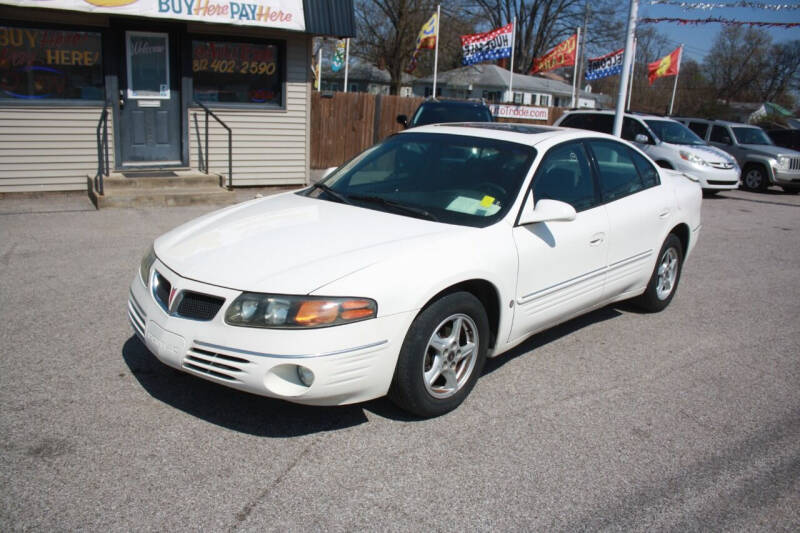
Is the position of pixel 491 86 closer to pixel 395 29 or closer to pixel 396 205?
pixel 395 29

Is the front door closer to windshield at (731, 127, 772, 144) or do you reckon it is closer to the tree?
windshield at (731, 127, 772, 144)

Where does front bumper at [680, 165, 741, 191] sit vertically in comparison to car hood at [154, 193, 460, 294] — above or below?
below

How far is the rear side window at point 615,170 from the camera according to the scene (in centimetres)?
506

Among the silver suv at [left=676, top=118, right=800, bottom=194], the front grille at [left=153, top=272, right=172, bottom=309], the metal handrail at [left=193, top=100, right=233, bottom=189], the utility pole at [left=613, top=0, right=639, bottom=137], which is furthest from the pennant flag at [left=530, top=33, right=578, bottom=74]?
the front grille at [left=153, top=272, right=172, bottom=309]

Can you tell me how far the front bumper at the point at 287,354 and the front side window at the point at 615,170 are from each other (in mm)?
2392

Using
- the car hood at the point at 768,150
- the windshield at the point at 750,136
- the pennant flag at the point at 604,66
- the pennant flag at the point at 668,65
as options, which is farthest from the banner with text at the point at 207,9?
the pennant flag at the point at 668,65

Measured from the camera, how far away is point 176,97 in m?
11.2

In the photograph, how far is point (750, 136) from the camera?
18.0m

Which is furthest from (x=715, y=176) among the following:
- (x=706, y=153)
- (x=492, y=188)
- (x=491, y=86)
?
(x=491, y=86)

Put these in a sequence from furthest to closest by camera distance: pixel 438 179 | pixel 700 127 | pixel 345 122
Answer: pixel 700 127 → pixel 345 122 → pixel 438 179

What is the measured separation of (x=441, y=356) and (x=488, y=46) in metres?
21.7

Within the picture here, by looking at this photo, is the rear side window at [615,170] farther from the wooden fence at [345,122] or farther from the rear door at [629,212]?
the wooden fence at [345,122]

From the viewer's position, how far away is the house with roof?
46.5 metres

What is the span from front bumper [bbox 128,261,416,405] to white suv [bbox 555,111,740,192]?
12390mm
